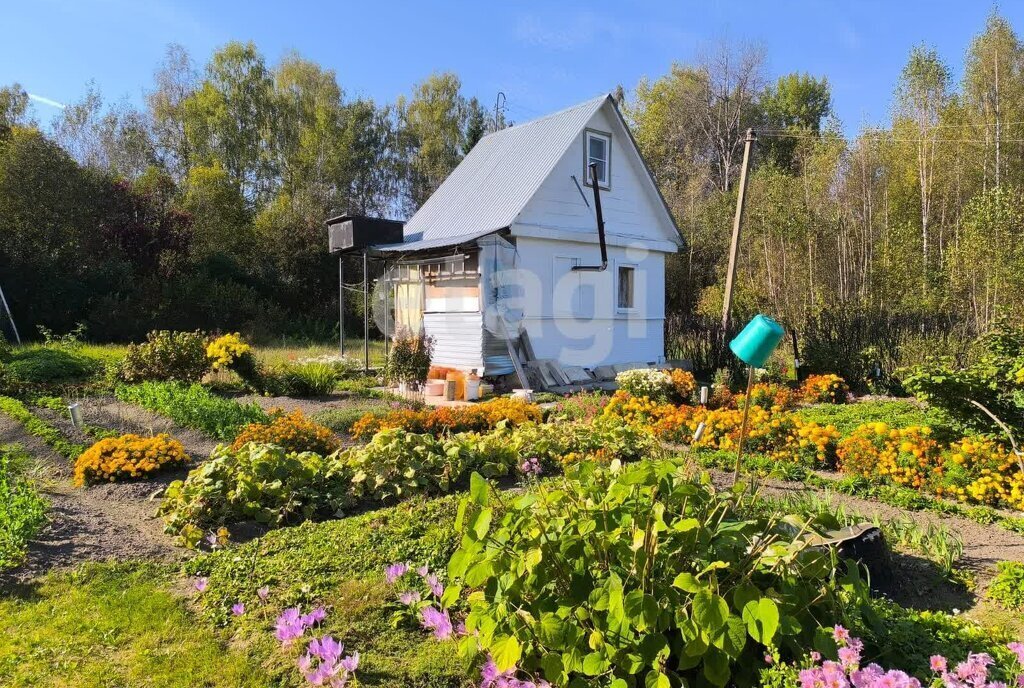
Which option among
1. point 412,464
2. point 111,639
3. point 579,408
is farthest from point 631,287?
point 111,639

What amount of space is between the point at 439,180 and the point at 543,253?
22088mm

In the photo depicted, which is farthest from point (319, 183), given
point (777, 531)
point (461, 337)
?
point (777, 531)

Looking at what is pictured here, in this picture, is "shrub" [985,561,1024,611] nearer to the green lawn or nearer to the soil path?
the soil path

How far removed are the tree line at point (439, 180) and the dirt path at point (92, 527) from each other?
39.0 ft

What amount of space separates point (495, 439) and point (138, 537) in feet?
9.66

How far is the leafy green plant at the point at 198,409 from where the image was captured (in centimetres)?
754

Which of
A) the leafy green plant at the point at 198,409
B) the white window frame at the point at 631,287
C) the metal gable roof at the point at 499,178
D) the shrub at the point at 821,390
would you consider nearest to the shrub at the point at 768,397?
the shrub at the point at 821,390

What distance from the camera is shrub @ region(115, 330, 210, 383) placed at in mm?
10977

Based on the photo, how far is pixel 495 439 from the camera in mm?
6047

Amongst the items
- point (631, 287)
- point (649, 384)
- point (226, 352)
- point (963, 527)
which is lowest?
point (963, 527)

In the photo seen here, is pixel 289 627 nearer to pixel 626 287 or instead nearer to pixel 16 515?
pixel 16 515

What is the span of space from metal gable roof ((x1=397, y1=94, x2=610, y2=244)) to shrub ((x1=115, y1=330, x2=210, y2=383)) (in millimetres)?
4843

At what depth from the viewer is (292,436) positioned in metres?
6.34

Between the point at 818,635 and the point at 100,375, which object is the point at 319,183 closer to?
the point at 100,375
